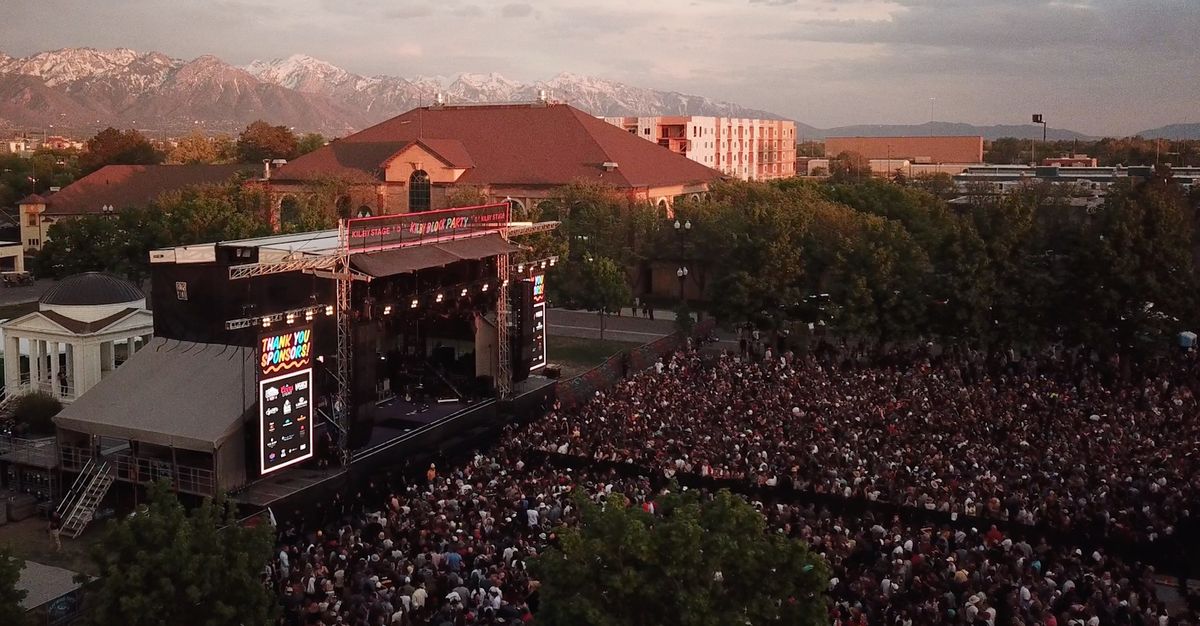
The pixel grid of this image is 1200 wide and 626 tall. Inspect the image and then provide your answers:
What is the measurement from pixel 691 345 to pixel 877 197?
23.0m

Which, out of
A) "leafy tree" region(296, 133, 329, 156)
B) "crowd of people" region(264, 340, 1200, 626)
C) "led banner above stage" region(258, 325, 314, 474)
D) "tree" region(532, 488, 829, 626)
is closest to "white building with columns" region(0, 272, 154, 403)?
"led banner above stage" region(258, 325, 314, 474)

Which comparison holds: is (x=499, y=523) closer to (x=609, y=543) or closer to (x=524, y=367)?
(x=609, y=543)

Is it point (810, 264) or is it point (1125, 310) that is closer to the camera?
point (1125, 310)

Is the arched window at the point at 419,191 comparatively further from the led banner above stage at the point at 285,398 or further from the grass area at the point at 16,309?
the led banner above stage at the point at 285,398

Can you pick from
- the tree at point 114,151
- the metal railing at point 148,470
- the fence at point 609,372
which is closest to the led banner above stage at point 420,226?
the fence at point 609,372

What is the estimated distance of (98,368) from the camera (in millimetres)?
29906

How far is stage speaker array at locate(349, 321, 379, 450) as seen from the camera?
23.6 m

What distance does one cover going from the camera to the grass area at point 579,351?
123ft

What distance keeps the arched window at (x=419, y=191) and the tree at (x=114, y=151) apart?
51.5m

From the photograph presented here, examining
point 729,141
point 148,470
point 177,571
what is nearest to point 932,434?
point 177,571

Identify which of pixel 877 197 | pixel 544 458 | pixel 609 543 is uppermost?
pixel 877 197

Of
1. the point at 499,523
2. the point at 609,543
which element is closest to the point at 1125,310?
the point at 499,523

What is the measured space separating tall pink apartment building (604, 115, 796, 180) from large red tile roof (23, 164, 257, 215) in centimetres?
4560

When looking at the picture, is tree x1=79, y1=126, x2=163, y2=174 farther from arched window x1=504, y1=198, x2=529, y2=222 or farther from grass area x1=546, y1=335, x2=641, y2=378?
Answer: grass area x1=546, y1=335, x2=641, y2=378
